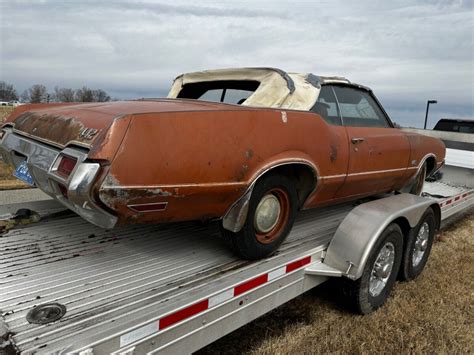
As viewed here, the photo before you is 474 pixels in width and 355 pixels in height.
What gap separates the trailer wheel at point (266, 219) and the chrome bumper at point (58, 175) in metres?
0.78

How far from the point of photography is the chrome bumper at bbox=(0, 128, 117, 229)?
5.65 ft

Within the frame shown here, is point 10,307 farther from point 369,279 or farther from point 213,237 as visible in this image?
point 369,279

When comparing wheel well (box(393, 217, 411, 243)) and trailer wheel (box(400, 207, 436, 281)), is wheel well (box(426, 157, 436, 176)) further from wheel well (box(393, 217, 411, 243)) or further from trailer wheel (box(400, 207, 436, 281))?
wheel well (box(393, 217, 411, 243))

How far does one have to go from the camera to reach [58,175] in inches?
75.5

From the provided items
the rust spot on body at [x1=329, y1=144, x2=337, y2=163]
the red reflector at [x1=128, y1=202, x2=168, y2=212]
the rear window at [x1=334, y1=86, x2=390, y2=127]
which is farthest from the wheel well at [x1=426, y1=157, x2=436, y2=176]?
the red reflector at [x1=128, y1=202, x2=168, y2=212]

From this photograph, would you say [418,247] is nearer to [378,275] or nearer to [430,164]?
[378,275]

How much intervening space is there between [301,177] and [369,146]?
0.83 metres

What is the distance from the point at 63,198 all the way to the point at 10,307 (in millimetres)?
563

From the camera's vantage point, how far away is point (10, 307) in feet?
5.53

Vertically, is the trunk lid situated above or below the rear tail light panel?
above

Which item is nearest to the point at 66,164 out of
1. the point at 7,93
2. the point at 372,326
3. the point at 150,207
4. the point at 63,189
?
the point at 63,189

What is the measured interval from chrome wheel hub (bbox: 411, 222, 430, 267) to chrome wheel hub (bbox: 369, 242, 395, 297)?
532mm

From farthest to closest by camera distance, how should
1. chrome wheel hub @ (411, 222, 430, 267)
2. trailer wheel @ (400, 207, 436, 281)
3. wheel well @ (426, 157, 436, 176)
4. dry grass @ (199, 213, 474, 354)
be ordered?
wheel well @ (426, 157, 436, 176), chrome wheel hub @ (411, 222, 430, 267), trailer wheel @ (400, 207, 436, 281), dry grass @ (199, 213, 474, 354)

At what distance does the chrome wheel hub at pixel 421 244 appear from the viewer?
3519 mm
